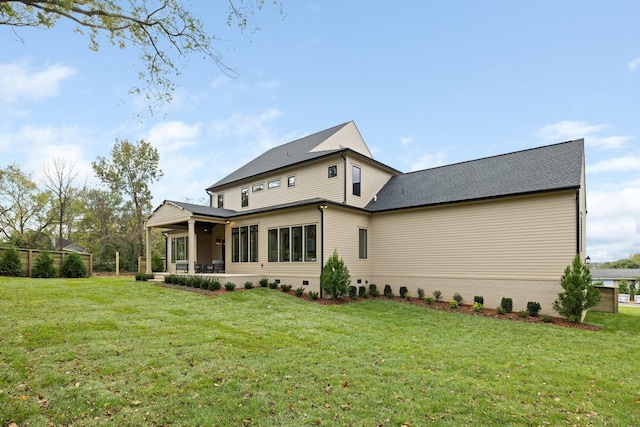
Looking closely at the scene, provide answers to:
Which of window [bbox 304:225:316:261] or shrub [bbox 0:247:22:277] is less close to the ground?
window [bbox 304:225:316:261]

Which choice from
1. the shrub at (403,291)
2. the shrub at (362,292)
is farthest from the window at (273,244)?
the shrub at (403,291)

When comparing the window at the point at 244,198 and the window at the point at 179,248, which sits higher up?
the window at the point at 244,198

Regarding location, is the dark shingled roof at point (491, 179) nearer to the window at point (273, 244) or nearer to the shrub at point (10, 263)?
the window at point (273, 244)

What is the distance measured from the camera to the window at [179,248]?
21484 mm

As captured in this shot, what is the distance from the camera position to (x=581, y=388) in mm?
5023

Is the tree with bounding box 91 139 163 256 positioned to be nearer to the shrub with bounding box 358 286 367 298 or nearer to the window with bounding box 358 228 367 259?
the window with bounding box 358 228 367 259

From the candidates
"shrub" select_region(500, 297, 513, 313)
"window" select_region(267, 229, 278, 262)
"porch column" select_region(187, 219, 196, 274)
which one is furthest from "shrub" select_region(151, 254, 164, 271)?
"shrub" select_region(500, 297, 513, 313)

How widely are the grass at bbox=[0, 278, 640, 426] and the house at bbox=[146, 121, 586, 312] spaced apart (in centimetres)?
285

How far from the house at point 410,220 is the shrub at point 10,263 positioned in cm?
743

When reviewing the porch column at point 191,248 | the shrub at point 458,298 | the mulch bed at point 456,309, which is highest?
the porch column at point 191,248

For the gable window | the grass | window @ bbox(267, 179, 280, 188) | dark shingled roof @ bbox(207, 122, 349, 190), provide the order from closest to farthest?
the grass < the gable window < dark shingled roof @ bbox(207, 122, 349, 190) < window @ bbox(267, 179, 280, 188)

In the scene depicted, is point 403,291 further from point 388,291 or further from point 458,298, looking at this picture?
point 458,298

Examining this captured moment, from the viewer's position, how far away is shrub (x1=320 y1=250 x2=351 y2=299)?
13.0 m

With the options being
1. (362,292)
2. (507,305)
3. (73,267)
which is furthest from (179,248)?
(507,305)
